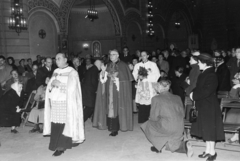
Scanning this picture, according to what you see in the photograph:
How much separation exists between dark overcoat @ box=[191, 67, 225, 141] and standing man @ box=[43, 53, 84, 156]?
2.10 m

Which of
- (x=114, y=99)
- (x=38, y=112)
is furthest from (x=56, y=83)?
(x=38, y=112)

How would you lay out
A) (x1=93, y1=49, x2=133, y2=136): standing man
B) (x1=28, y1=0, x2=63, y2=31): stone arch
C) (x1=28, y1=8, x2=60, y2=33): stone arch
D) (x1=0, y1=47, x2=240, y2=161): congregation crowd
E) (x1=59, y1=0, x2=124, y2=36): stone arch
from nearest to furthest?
(x1=0, y1=47, x2=240, y2=161): congregation crowd
(x1=93, y1=49, x2=133, y2=136): standing man
(x1=28, y1=0, x2=63, y2=31): stone arch
(x1=28, y1=8, x2=60, y2=33): stone arch
(x1=59, y1=0, x2=124, y2=36): stone arch

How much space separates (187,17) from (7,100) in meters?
22.1

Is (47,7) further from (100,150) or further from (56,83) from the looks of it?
(100,150)

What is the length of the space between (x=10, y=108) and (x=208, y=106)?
15.9ft

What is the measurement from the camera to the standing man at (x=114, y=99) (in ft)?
21.5

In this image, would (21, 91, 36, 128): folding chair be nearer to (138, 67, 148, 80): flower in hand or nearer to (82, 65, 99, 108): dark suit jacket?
(82, 65, 99, 108): dark suit jacket

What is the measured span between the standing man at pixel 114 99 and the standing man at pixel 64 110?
1.41 m

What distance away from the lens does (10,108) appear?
23.5 ft

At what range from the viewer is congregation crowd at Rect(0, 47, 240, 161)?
4652 millimetres

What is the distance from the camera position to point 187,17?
86.8ft

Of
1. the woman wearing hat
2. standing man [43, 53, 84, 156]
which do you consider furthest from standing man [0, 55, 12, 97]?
the woman wearing hat

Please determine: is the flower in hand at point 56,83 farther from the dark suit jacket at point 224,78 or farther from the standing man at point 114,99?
the dark suit jacket at point 224,78

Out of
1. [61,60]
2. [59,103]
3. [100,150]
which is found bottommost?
[100,150]
